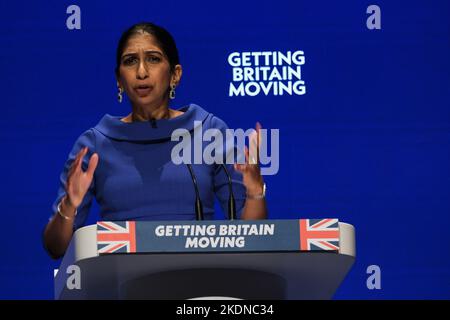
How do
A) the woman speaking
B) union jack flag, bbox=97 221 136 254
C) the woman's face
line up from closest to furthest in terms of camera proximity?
1. union jack flag, bbox=97 221 136 254
2. the woman speaking
3. the woman's face

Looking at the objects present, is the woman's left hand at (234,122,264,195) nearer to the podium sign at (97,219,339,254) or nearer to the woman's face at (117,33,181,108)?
the podium sign at (97,219,339,254)

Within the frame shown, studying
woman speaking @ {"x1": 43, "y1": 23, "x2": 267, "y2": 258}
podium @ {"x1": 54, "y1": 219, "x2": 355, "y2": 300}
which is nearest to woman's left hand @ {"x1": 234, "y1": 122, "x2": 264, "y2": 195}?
woman speaking @ {"x1": 43, "y1": 23, "x2": 267, "y2": 258}

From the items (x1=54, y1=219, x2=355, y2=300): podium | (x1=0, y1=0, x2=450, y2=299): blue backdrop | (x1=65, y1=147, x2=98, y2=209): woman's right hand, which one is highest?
(x1=0, y1=0, x2=450, y2=299): blue backdrop

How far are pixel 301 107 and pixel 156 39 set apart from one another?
79 cm

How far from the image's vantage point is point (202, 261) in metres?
4.04

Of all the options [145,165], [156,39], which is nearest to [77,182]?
[145,165]

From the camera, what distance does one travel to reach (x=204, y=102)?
570 centimetres

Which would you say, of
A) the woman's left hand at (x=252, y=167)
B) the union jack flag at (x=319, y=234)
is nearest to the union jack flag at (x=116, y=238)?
the union jack flag at (x=319, y=234)

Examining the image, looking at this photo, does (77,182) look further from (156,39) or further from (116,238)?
(156,39)

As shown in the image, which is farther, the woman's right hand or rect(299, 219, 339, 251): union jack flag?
the woman's right hand

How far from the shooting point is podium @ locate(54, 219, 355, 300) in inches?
154

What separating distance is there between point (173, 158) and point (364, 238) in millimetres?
1000

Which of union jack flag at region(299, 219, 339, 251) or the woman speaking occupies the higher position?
the woman speaking

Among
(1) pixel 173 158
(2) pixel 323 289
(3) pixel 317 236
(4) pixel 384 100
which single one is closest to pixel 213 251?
(3) pixel 317 236
